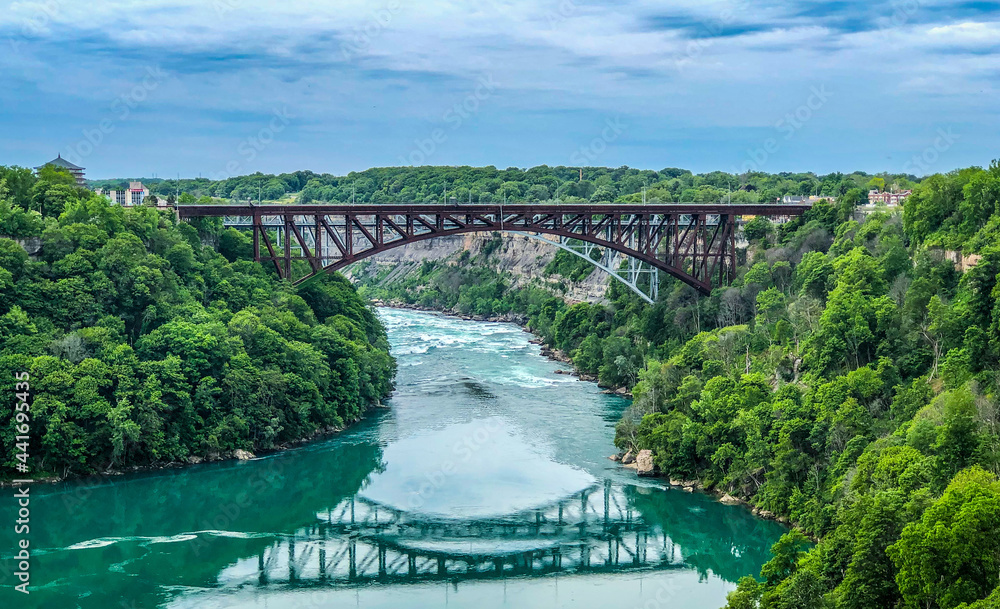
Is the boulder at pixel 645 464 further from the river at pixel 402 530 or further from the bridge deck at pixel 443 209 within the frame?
the bridge deck at pixel 443 209

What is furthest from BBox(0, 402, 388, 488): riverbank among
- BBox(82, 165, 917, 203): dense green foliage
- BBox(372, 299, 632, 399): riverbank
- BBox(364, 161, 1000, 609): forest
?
BBox(82, 165, 917, 203): dense green foliage

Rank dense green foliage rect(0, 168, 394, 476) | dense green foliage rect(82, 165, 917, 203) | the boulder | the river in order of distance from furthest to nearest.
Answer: dense green foliage rect(82, 165, 917, 203), the boulder, dense green foliage rect(0, 168, 394, 476), the river

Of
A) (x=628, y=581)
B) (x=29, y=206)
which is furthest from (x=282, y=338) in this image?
(x=628, y=581)

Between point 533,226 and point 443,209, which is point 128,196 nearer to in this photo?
point 443,209

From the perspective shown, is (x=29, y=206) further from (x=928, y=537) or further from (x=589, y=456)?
(x=928, y=537)

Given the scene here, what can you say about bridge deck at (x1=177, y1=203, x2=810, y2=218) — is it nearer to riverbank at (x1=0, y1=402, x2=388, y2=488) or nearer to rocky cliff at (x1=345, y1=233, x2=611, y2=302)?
riverbank at (x1=0, y1=402, x2=388, y2=488)

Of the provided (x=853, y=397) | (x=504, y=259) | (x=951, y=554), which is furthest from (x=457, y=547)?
(x=504, y=259)
